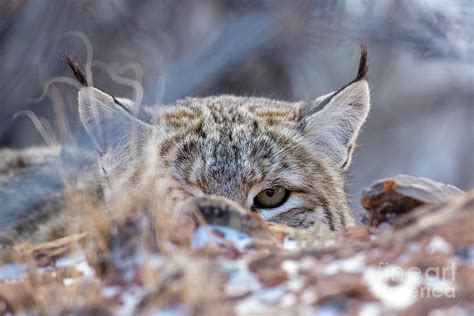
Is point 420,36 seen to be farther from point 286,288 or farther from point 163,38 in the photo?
point 286,288

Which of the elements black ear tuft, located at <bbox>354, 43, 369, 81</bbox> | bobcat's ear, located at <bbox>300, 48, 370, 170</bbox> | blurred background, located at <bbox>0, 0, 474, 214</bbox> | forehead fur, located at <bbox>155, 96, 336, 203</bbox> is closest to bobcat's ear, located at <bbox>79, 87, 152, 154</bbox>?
forehead fur, located at <bbox>155, 96, 336, 203</bbox>

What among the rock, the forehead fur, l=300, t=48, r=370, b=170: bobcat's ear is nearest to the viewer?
the rock

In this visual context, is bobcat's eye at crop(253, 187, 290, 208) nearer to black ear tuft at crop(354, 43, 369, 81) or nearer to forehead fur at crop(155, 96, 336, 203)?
forehead fur at crop(155, 96, 336, 203)

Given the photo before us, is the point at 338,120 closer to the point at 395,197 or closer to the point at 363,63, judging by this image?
the point at 363,63

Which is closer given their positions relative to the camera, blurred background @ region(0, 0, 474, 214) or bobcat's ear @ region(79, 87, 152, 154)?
bobcat's ear @ region(79, 87, 152, 154)

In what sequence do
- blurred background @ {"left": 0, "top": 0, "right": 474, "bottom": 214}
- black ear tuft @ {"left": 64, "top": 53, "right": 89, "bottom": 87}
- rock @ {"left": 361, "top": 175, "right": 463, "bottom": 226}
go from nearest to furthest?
rock @ {"left": 361, "top": 175, "right": 463, "bottom": 226} < black ear tuft @ {"left": 64, "top": 53, "right": 89, "bottom": 87} < blurred background @ {"left": 0, "top": 0, "right": 474, "bottom": 214}

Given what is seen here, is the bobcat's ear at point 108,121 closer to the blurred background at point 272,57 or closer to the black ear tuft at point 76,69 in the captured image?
the black ear tuft at point 76,69

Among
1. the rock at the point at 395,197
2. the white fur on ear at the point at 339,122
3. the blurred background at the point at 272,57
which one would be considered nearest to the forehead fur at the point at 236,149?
the white fur on ear at the point at 339,122
